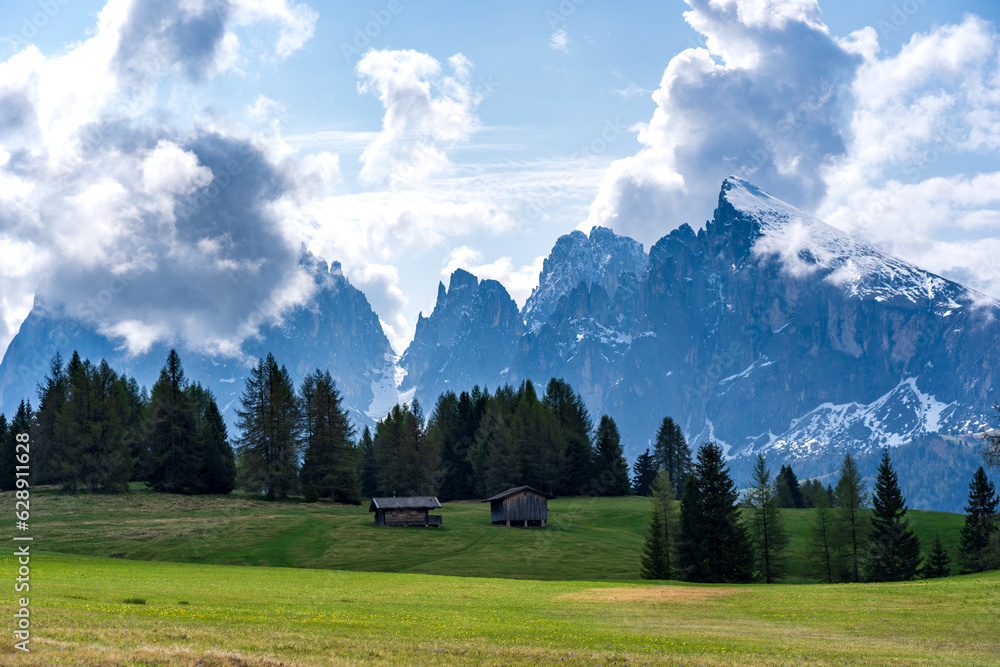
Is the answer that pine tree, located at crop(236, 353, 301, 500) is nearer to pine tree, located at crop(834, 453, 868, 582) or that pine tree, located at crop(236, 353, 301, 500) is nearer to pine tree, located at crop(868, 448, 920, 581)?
pine tree, located at crop(834, 453, 868, 582)

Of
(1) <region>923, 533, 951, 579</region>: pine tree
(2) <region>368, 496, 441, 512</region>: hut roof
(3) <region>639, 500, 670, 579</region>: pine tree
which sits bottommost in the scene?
(1) <region>923, 533, 951, 579</region>: pine tree

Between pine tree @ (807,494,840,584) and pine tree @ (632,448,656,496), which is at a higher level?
pine tree @ (632,448,656,496)

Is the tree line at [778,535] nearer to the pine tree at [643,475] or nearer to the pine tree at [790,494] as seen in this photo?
the pine tree at [790,494]

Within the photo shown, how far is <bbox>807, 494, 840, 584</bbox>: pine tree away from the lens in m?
77.1

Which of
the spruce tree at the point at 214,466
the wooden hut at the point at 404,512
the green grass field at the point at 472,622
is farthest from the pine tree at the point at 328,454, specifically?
the green grass field at the point at 472,622

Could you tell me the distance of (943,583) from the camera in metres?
48.0

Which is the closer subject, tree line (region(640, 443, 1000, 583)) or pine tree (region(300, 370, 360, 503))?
tree line (region(640, 443, 1000, 583))

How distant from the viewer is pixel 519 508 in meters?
95.8

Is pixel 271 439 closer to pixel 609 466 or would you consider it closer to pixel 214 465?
pixel 214 465

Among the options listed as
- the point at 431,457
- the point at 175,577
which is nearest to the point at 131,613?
the point at 175,577

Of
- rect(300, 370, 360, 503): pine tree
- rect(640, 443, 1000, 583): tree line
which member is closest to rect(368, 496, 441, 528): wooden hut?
rect(300, 370, 360, 503): pine tree

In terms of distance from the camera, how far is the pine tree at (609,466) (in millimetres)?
130625

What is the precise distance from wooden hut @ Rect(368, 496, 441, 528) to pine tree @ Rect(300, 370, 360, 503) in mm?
16573

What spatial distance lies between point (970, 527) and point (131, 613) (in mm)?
78631
